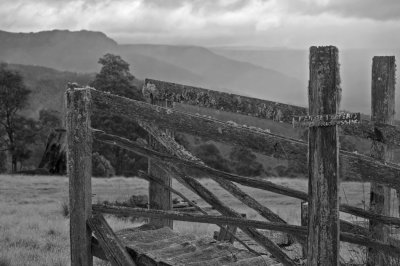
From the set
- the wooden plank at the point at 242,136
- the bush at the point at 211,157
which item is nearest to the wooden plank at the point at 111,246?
the wooden plank at the point at 242,136

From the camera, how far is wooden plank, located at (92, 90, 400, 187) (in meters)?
3.19

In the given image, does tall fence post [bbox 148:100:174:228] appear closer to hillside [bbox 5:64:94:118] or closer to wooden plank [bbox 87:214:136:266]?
wooden plank [bbox 87:214:136:266]

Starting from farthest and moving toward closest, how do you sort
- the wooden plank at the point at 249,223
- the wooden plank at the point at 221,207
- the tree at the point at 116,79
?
the tree at the point at 116,79 < the wooden plank at the point at 221,207 < the wooden plank at the point at 249,223

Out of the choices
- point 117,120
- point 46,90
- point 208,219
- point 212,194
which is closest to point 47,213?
point 212,194

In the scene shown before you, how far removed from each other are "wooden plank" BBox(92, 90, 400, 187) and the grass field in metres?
1.82

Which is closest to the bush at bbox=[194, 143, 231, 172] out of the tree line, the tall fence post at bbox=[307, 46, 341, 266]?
the tree line

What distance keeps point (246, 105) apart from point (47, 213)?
10119mm

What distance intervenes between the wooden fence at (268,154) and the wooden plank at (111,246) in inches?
5.0

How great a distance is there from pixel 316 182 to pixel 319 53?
31.4 inches

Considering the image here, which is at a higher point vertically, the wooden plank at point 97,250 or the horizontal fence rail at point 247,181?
the horizontal fence rail at point 247,181

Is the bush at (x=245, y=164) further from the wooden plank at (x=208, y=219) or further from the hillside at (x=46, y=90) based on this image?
the hillside at (x=46, y=90)

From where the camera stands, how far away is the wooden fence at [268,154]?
3264mm

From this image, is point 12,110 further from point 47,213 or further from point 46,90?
point 46,90

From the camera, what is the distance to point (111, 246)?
4.55m
